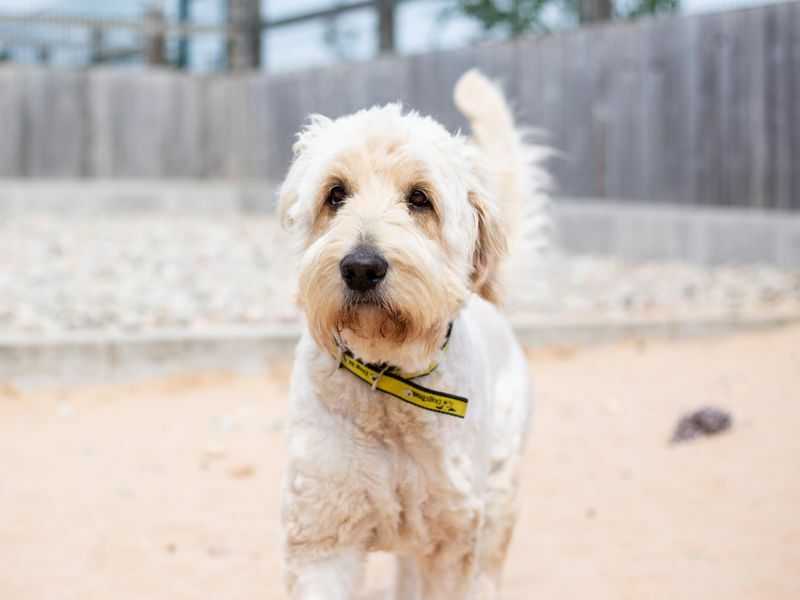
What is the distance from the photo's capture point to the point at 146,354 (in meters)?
6.77

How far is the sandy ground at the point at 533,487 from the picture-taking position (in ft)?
13.9

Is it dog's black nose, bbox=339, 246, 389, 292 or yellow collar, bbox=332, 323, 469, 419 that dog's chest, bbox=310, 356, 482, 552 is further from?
dog's black nose, bbox=339, 246, 389, 292

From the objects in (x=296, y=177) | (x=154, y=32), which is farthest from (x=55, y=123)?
(x=296, y=177)

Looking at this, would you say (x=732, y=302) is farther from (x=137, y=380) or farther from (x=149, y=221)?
(x=149, y=221)

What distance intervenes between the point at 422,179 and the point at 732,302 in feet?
20.8

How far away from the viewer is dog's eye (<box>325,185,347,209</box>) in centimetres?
301

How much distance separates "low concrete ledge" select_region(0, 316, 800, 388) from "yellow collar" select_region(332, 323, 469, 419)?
13.0 feet

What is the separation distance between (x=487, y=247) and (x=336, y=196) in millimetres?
507

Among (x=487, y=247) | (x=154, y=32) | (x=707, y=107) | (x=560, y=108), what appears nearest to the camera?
(x=487, y=247)

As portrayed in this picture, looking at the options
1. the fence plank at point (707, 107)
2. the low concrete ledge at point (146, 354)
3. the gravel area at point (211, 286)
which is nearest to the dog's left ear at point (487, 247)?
the low concrete ledge at point (146, 354)

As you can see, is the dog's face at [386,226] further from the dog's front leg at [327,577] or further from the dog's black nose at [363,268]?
the dog's front leg at [327,577]

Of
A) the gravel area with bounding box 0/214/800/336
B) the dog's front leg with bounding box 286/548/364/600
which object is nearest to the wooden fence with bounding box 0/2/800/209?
the gravel area with bounding box 0/214/800/336

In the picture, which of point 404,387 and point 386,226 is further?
point 404,387

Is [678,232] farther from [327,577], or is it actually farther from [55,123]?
[55,123]
